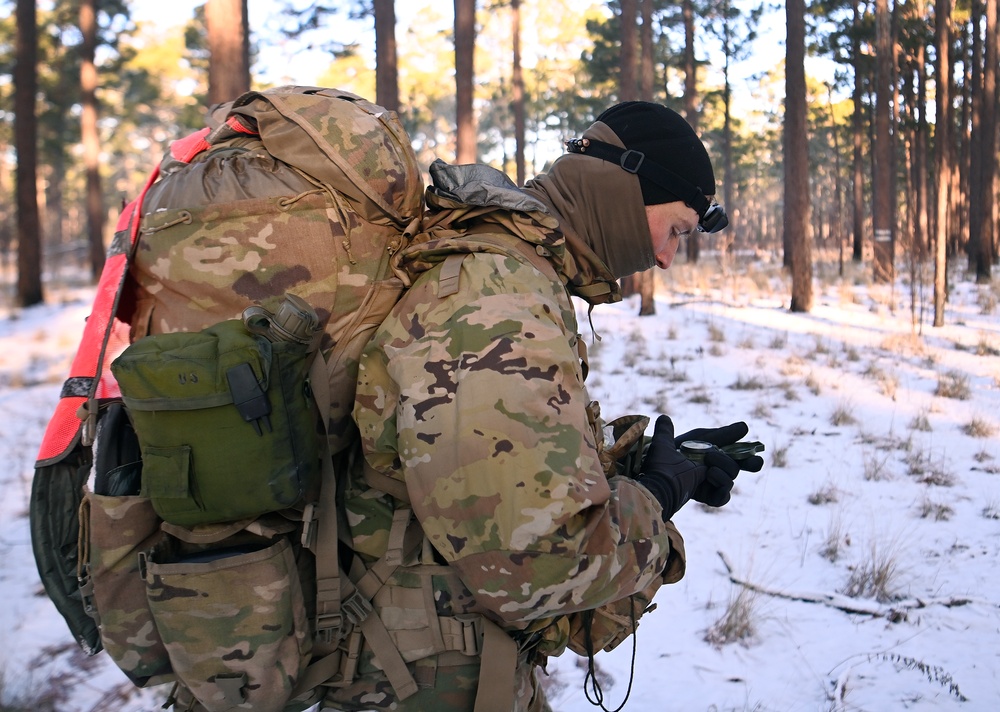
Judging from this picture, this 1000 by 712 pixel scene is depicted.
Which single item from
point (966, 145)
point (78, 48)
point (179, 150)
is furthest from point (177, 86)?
point (179, 150)

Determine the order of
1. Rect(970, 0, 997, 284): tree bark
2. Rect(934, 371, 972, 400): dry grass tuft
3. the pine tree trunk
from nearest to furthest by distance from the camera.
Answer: Rect(934, 371, 972, 400): dry grass tuft, the pine tree trunk, Rect(970, 0, 997, 284): tree bark

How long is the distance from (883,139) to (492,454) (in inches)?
615

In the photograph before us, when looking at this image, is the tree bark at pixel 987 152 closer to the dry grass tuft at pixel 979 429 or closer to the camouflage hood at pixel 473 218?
the dry grass tuft at pixel 979 429

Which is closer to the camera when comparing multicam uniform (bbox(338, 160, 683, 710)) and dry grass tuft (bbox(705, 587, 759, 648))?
multicam uniform (bbox(338, 160, 683, 710))

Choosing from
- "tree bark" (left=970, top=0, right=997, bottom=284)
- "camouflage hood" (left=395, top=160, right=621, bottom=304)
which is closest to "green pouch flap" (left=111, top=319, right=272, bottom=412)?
"camouflage hood" (left=395, top=160, right=621, bottom=304)

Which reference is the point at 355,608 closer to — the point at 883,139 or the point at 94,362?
the point at 94,362

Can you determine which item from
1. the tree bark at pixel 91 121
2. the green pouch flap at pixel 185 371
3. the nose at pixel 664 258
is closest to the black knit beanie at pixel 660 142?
the nose at pixel 664 258

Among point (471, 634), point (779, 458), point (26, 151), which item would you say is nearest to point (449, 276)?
point (471, 634)

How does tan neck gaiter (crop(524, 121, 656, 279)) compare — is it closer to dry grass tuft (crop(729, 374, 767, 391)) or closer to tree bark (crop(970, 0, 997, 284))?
dry grass tuft (crop(729, 374, 767, 391))

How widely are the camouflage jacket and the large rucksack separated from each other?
13 centimetres

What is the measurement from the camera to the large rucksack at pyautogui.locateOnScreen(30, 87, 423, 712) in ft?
3.97

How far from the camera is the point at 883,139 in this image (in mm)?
14125

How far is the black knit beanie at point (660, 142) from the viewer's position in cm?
170

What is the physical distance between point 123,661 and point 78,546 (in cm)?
23
